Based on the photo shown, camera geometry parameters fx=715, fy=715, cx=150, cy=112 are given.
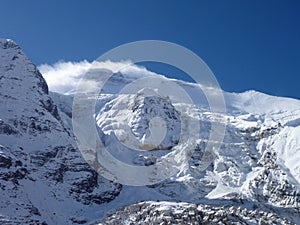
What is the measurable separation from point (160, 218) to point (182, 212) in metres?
6.34

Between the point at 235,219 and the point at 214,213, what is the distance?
7581mm

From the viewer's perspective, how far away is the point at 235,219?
7869 inches

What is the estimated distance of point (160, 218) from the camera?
19812cm

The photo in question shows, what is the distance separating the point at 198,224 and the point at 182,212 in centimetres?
835

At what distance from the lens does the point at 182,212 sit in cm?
19862

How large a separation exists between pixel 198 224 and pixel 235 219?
1367 centimetres

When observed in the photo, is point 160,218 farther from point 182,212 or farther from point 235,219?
point 235,219

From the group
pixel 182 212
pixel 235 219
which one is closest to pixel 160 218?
pixel 182 212

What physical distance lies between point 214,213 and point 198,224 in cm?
690

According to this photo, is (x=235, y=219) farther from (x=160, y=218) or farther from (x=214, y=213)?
(x=160, y=218)

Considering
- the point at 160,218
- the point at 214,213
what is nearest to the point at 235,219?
the point at 214,213
